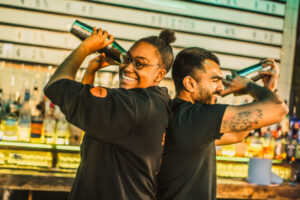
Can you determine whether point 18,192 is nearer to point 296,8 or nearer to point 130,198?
point 130,198

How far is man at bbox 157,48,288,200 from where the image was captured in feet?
3.47

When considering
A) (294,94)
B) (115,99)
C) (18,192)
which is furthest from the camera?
(294,94)

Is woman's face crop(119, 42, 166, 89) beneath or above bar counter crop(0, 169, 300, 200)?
above

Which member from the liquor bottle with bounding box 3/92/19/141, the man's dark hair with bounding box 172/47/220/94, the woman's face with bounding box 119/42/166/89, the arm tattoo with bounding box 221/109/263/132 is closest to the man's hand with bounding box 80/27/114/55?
the woman's face with bounding box 119/42/166/89

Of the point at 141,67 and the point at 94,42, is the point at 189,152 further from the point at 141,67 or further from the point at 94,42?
the point at 94,42

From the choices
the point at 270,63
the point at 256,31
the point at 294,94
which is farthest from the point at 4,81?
the point at 294,94

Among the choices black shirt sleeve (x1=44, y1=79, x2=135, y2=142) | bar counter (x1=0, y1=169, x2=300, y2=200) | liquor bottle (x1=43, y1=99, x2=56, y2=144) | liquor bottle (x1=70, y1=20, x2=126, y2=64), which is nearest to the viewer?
black shirt sleeve (x1=44, y1=79, x2=135, y2=142)

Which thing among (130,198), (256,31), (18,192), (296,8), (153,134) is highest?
(296,8)

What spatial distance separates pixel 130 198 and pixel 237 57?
2982 mm

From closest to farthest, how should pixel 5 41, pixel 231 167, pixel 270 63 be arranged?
pixel 270 63 → pixel 231 167 → pixel 5 41

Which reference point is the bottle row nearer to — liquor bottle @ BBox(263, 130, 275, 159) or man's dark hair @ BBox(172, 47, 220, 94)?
man's dark hair @ BBox(172, 47, 220, 94)

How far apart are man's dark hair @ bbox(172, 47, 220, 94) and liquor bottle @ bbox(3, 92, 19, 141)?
167cm

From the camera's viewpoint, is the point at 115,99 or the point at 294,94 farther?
the point at 294,94

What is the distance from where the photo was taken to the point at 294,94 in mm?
3947
